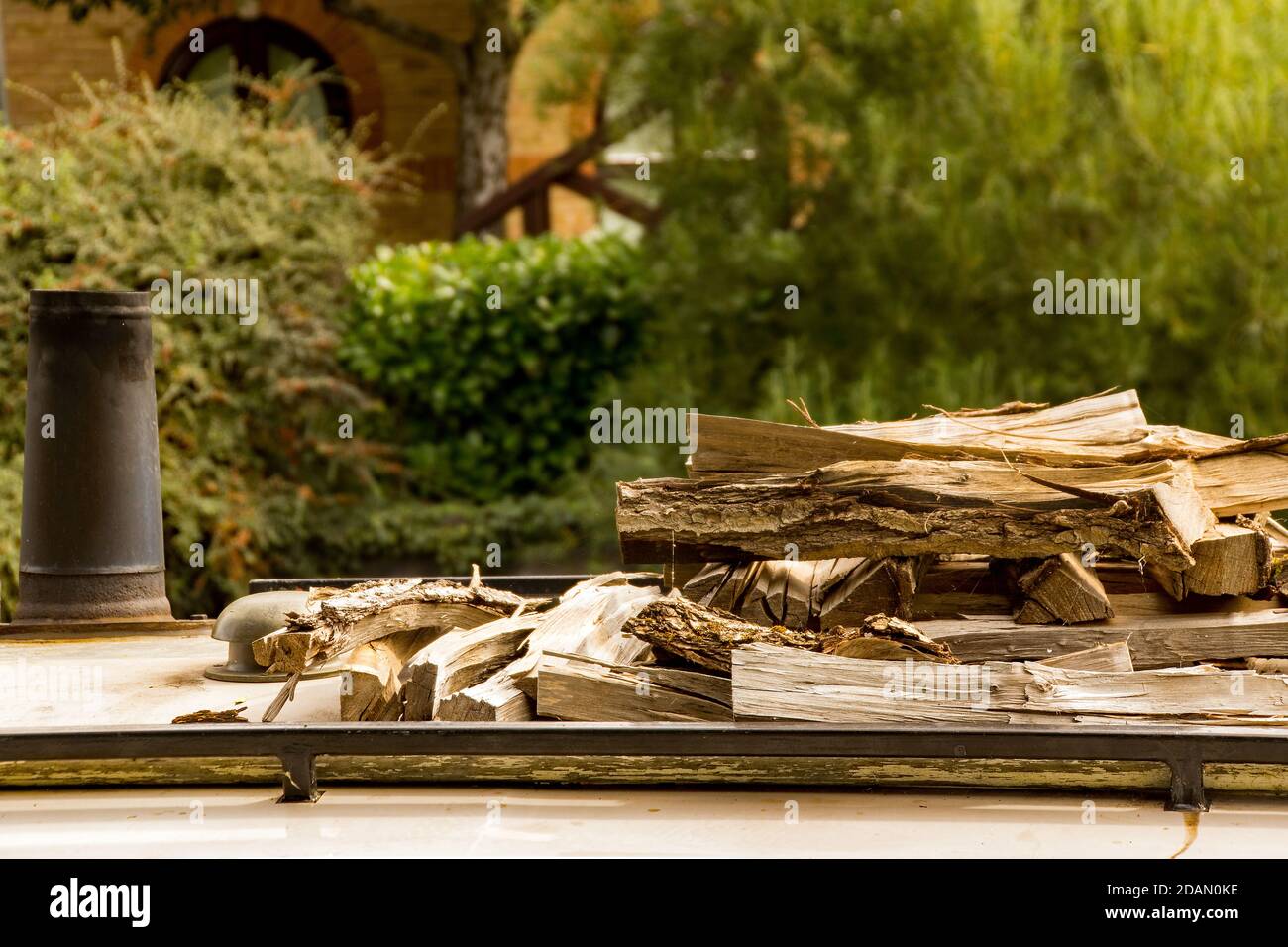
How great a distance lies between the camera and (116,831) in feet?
8.90

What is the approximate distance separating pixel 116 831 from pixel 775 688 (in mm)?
1269

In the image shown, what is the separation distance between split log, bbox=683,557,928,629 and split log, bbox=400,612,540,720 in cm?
44

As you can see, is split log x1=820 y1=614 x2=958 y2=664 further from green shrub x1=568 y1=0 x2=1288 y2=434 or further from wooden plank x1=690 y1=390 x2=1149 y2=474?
green shrub x1=568 y1=0 x2=1288 y2=434

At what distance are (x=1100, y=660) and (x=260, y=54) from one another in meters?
12.1

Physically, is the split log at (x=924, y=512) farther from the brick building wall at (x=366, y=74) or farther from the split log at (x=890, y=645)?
the brick building wall at (x=366, y=74)

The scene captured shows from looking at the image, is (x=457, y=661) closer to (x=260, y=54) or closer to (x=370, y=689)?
(x=370, y=689)

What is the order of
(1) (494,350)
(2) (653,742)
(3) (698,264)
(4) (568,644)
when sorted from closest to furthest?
1. (2) (653,742)
2. (4) (568,644)
3. (3) (698,264)
4. (1) (494,350)

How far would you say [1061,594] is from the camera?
321 cm

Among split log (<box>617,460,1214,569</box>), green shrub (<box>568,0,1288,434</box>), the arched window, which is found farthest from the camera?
the arched window

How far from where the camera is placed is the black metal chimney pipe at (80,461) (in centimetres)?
471

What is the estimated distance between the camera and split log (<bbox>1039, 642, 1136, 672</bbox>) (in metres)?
3.04

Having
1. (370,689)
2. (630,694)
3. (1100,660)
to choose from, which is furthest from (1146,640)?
(370,689)

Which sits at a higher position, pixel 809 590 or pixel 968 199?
pixel 968 199

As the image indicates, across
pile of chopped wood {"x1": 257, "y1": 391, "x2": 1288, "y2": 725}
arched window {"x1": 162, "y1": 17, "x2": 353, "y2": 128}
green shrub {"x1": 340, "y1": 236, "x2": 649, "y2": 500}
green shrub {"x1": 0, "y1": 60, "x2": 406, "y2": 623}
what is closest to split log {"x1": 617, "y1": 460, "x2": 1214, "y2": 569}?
pile of chopped wood {"x1": 257, "y1": 391, "x2": 1288, "y2": 725}
